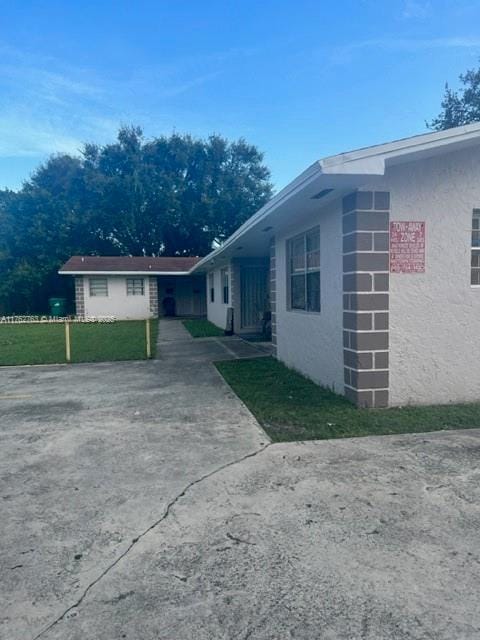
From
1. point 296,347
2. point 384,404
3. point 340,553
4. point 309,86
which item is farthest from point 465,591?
point 309,86

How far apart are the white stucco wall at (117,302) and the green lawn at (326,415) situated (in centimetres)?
1737

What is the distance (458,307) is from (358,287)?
1396 millimetres

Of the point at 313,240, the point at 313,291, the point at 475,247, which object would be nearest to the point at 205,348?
the point at 313,291

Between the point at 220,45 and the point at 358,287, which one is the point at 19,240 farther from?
the point at 358,287

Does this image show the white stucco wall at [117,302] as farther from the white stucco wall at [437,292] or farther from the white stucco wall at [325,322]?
the white stucco wall at [437,292]

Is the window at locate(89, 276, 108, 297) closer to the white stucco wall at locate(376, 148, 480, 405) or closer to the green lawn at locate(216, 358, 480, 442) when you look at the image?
the green lawn at locate(216, 358, 480, 442)

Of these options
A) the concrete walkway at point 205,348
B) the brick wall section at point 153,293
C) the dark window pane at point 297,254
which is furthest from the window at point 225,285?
the dark window pane at point 297,254

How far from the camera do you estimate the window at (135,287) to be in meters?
23.3

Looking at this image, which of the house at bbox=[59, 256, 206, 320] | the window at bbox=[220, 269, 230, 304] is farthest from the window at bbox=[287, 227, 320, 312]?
the house at bbox=[59, 256, 206, 320]

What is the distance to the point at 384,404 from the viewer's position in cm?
540

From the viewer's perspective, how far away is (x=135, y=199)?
1302 inches

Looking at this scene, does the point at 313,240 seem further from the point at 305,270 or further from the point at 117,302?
the point at 117,302

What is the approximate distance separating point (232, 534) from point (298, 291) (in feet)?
18.8

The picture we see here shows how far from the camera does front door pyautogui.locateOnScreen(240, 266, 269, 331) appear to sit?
15.2 m
